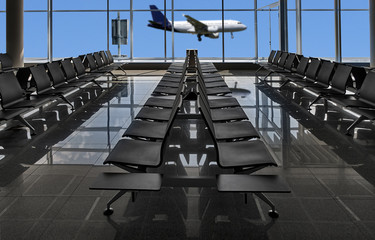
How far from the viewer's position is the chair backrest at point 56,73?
6223 mm

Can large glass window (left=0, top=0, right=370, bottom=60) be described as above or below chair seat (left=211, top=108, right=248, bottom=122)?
above

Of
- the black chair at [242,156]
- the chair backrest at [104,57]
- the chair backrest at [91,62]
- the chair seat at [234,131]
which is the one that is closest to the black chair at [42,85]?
the chair seat at [234,131]

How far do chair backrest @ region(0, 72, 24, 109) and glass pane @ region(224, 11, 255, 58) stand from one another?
10277 millimetres

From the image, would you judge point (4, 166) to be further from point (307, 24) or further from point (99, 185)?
point (307, 24)

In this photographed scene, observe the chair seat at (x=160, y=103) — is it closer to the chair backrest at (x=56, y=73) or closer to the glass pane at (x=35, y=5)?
the chair backrest at (x=56, y=73)

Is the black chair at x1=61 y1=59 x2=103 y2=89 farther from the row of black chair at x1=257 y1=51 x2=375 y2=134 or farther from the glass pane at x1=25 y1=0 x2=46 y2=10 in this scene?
the glass pane at x1=25 y1=0 x2=46 y2=10

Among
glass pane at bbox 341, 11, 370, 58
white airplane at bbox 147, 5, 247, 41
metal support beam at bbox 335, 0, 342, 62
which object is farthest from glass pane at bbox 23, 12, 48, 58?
glass pane at bbox 341, 11, 370, 58

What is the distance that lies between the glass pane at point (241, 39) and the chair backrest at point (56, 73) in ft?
28.2

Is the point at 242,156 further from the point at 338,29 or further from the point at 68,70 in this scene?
the point at 338,29

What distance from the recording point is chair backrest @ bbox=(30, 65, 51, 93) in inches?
217

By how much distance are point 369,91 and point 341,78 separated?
3.12 feet

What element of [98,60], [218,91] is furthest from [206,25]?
[218,91]

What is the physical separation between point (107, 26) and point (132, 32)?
3.20 feet

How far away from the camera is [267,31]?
1473 cm
